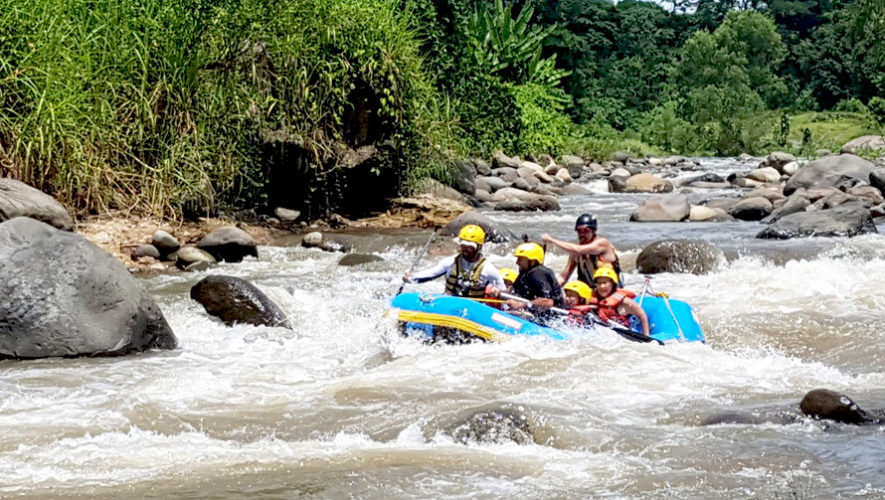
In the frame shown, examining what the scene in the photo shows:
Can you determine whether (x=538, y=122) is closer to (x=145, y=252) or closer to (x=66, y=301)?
(x=145, y=252)

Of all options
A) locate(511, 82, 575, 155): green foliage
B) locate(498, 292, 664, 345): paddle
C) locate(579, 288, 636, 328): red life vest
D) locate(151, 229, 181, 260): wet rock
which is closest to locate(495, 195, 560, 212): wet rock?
locate(511, 82, 575, 155): green foliage

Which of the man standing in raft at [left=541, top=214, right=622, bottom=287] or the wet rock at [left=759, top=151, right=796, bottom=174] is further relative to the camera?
the wet rock at [left=759, top=151, right=796, bottom=174]

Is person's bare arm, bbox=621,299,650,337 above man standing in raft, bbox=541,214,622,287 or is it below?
below

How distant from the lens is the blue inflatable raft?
23.5 ft

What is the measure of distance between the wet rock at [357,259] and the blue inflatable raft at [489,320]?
10.8 feet

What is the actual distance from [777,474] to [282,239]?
28.8ft

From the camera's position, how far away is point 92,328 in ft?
22.4

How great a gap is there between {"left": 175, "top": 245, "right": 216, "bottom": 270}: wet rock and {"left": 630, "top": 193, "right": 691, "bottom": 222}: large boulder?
6.99 m

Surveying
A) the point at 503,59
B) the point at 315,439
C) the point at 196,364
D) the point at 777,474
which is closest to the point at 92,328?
the point at 196,364

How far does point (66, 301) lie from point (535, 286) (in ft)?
9.96

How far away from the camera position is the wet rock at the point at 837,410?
5.09 m

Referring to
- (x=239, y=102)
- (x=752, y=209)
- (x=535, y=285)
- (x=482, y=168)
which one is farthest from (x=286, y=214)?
(x=482, y=168)

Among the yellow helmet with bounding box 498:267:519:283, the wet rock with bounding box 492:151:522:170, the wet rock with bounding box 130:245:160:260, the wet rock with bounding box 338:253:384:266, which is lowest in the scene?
the wet rock with bounding box 492:151:522:170

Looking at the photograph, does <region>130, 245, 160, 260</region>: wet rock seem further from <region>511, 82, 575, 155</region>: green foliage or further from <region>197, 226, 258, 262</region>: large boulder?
<region>511, 82, 575, 155</region>: green foliage
